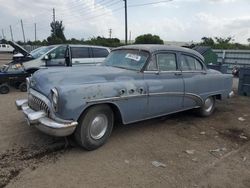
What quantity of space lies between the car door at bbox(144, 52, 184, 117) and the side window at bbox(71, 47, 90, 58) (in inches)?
229

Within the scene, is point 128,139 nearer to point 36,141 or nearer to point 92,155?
point 92,155

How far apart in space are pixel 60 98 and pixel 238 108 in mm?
6046

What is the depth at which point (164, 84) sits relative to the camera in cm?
565

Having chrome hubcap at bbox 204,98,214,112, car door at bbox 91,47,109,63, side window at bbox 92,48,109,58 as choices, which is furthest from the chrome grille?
side window at bbox 92,48,109,58

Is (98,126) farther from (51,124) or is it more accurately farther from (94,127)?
(51,124)

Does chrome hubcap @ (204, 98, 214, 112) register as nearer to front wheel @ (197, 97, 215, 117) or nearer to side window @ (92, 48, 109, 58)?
front wheel @ (197, 97, 215, 117)

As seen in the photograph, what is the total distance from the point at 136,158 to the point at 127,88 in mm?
1224

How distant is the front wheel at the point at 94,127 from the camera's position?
14.6 ft

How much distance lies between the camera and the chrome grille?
14.4ft

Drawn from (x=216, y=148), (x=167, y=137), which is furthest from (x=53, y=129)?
(x=216, y=148)

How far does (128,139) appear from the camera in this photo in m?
5.30

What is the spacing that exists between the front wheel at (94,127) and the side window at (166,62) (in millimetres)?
1604

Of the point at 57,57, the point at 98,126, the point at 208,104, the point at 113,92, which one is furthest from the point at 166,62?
the point at 57,57

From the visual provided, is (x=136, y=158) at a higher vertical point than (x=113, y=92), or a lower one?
lower
